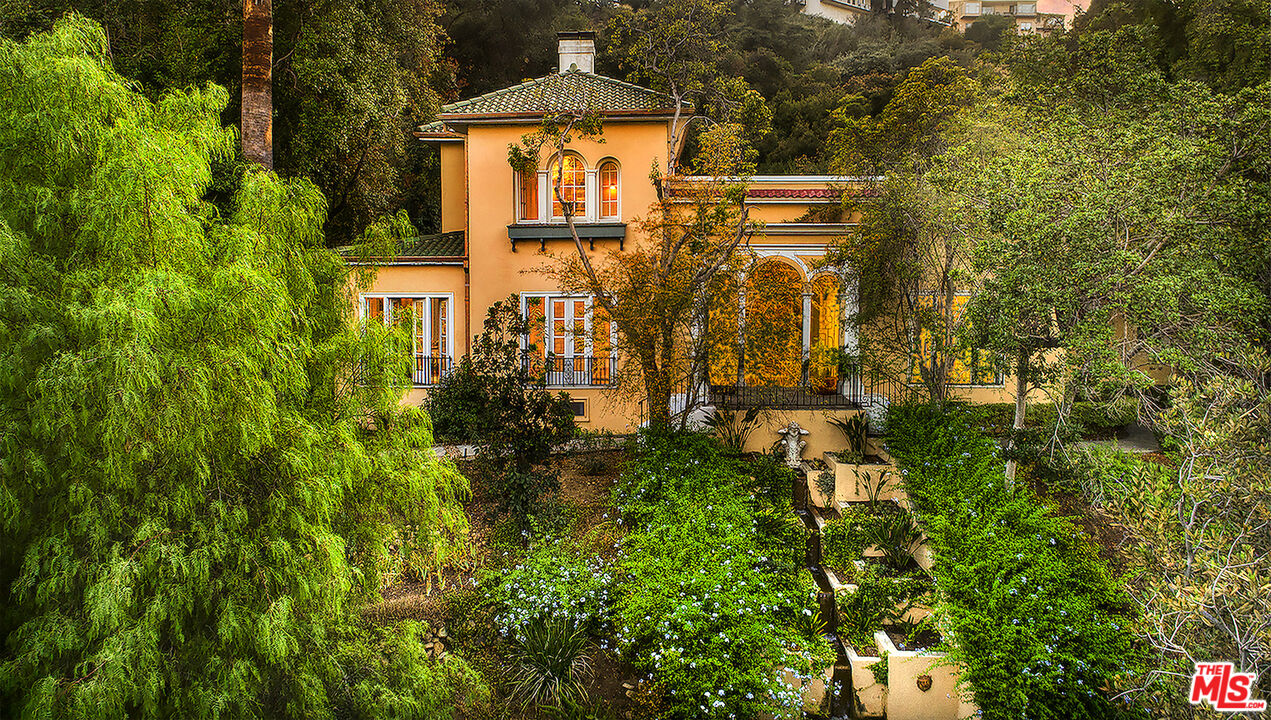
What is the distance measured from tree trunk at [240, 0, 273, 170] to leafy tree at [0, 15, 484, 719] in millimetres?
4966

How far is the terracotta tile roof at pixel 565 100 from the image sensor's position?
44.2ft

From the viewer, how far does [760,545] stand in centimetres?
865

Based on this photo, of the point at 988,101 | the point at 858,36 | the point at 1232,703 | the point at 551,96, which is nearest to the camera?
the point at 1232,703

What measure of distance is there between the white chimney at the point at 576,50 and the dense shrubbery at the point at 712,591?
10758 mm

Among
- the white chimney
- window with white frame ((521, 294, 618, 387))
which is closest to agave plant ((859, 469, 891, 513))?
window with white frame ((521, 294, 618, 387))

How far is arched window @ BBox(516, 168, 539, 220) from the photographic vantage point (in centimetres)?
1422

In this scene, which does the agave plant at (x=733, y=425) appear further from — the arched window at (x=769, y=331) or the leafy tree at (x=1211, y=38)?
the leafy tree at (x=1211, y=38)

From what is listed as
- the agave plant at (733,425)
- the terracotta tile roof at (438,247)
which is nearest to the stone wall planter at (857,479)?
the agave plant at (733,425)

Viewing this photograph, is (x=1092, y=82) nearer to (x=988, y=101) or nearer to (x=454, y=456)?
(x=988, y=101)

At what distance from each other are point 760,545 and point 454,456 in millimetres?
5770

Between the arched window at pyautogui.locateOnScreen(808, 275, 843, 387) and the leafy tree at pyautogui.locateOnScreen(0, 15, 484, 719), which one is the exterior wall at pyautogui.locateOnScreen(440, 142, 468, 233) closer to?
the arched window at pyautogui.locateOnScreen(808, 275, 843, 387)

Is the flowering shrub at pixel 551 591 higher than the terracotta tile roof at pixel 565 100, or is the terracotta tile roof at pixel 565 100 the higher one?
the terracotta tile roof at pixel 565 100

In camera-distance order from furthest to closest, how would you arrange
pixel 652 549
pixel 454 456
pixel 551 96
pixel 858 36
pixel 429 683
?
pixel 858 36
pixel 551 96
pixel 454 456
pixel 652 549
pixel 429 683

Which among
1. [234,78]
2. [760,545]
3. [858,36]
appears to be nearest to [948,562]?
[760,545]
